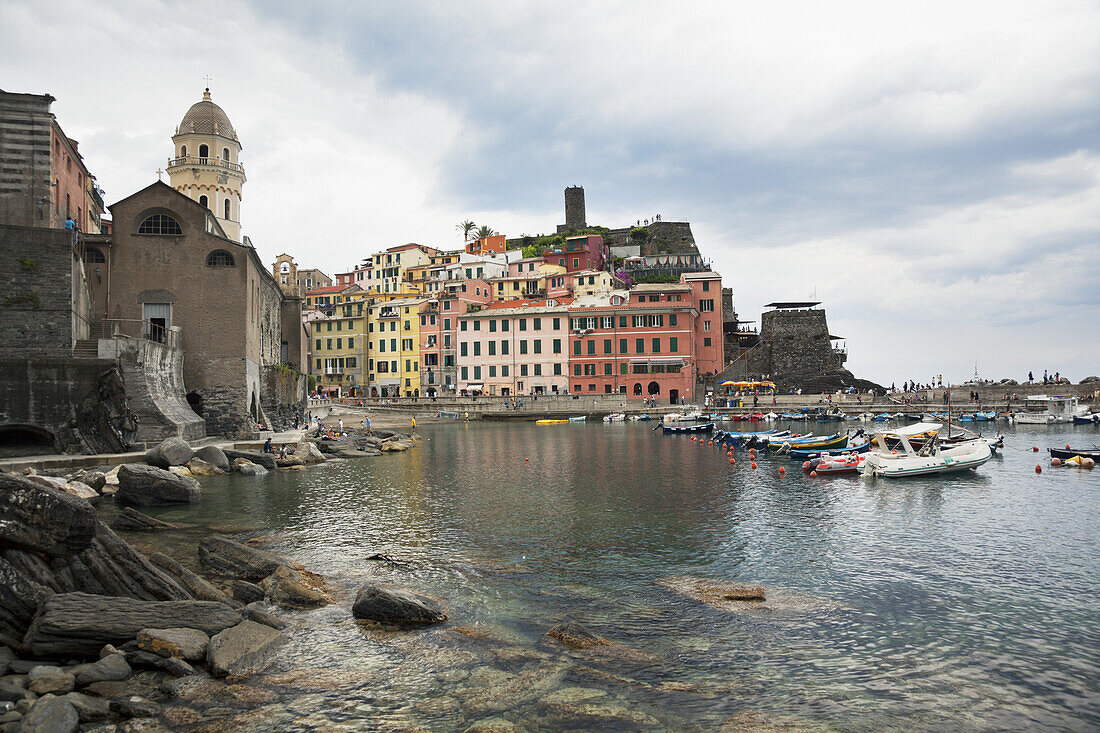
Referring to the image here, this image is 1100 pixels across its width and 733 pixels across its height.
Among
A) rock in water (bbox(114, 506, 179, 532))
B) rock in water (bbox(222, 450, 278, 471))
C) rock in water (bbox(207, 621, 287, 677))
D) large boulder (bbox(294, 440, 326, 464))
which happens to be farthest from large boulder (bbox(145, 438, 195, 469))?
rock in water (bbox(207, 621, 287, 677))

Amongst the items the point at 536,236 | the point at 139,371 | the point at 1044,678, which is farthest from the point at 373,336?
the point at 1044,678

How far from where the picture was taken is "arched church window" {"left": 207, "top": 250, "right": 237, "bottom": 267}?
1517 inches

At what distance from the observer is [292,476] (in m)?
30.6

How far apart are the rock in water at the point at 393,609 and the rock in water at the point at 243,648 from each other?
1.46 meters

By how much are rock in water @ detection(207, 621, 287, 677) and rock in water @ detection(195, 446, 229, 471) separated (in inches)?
864

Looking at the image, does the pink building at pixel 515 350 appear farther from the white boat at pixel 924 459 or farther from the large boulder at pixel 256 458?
the white boat at pixel 924 459

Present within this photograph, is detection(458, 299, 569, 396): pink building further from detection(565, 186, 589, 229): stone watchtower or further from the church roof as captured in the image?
detection(565, 186, 589, 229): stone watchtower

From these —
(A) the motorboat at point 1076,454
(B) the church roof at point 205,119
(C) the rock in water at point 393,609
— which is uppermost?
(B) the church roof at point 205,119

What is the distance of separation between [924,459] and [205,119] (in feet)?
182

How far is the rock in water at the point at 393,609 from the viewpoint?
11602mm

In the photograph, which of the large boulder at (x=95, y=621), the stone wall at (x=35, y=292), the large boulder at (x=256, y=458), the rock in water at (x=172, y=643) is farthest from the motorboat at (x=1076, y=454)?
the stone wall at (x=35, y=292)

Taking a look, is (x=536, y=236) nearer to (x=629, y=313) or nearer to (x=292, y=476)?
(x=629, y=313)

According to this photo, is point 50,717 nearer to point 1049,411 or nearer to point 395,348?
point 1049,411

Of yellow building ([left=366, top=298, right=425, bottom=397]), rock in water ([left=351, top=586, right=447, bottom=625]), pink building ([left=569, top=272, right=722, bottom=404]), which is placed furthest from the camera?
yellow building ([left=366, top=298, right=425, bottom=397])
